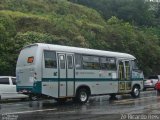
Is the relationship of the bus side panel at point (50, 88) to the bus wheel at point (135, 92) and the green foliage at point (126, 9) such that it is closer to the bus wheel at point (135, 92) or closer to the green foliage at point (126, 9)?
the bus wheel at point (135, 92)

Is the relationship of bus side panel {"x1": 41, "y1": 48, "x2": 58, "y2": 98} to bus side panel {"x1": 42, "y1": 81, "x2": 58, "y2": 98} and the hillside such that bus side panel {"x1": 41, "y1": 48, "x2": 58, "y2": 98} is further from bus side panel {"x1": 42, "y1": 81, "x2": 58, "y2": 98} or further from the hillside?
the hillside

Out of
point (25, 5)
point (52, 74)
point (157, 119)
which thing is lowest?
point (157, 119)

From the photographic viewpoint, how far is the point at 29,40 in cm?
3538

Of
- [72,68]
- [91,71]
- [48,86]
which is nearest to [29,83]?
[48,86]

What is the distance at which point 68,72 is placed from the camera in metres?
21.2

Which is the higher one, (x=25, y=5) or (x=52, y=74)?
(x=25, y=5)

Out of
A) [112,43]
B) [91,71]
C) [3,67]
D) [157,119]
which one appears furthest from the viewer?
[112,43]

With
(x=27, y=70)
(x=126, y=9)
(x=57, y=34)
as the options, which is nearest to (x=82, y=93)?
(x=27, y=70)

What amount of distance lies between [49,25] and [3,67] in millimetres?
11351

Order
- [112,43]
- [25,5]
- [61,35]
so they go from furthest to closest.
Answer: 1. [25,5]
2. [112,43]
3. [61,35]

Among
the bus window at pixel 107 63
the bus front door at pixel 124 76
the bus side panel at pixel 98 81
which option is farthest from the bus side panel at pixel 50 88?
the bus front door at pixel 124 76

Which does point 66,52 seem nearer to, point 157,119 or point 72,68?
point 72,68

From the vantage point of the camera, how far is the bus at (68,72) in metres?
20.0

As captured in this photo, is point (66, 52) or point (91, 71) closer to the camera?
point (66, 52)
